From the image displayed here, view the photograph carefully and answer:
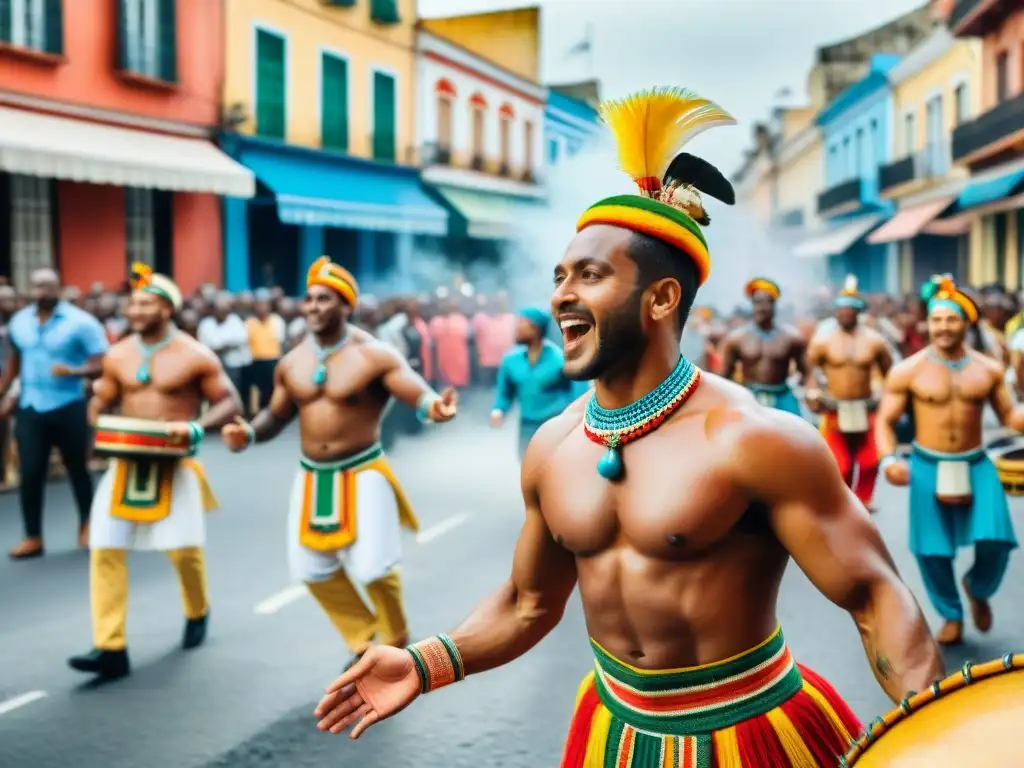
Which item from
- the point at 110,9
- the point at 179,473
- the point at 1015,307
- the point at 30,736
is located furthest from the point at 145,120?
the point at 30,736

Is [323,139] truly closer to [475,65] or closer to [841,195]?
[475,65]

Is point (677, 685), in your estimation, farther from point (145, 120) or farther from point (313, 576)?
point (145, 120)

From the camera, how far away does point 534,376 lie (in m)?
9.51

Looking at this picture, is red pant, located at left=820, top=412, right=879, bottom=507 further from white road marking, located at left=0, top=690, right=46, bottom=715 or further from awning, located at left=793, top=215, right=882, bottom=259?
awning, located at left=793, top=215, right=882, bottom=259

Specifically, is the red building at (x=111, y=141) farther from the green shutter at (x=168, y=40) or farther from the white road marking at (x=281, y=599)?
the white road marking at (x=281, y=599)

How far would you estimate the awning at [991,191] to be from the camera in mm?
23391

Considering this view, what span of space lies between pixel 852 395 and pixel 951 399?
3.23 meters

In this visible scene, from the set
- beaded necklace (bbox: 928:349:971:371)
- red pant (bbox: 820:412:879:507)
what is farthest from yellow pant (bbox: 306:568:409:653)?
red pant (bbox: 820:412:879:507)

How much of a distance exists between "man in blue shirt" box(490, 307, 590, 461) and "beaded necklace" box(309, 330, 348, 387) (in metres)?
2.99

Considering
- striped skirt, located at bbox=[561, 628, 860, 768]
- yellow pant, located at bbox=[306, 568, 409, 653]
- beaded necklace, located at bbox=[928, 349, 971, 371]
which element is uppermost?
beaded necklace, located at bbox=[928, 349, 971, 371]

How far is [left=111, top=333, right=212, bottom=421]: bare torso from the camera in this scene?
264 inches

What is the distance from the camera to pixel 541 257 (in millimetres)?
35000

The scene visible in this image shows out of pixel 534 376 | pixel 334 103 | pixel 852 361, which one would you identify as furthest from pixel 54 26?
pixel 852 361

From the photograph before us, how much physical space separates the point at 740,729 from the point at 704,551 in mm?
375
